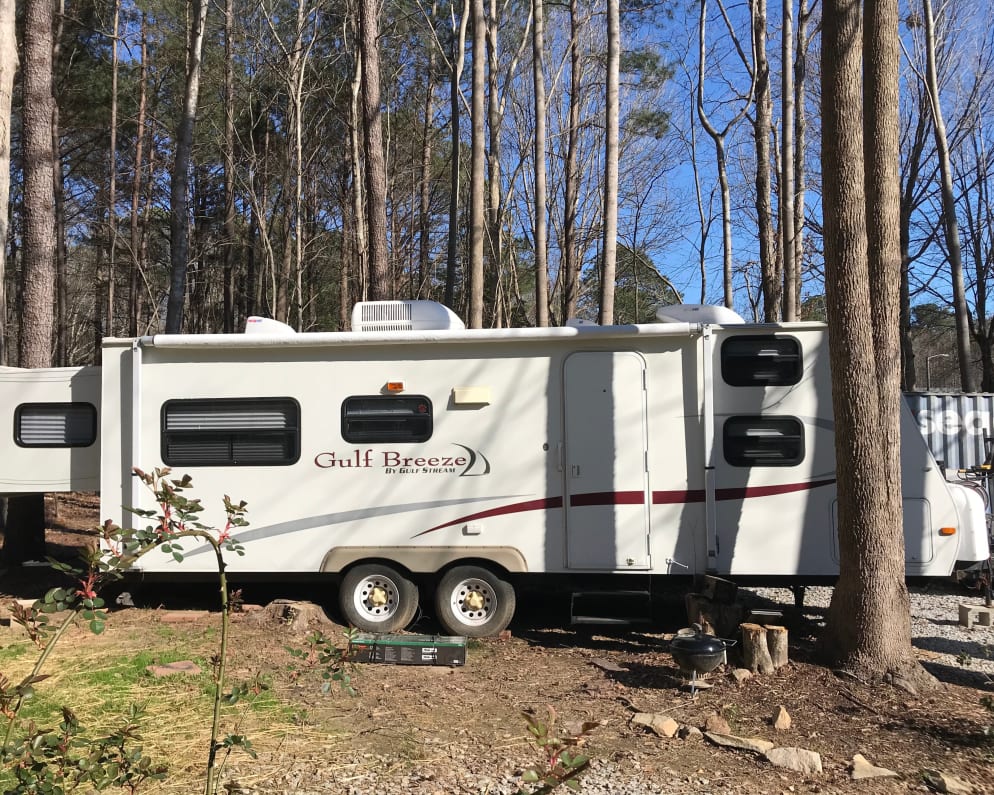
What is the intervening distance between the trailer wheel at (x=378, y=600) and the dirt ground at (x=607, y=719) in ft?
0.88

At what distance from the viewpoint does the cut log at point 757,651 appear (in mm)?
5727

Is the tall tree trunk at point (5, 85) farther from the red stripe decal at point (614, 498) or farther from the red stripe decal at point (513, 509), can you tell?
the red stripe decal at point (614, 498)

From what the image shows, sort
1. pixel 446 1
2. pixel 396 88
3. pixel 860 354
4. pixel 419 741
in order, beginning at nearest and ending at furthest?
pixel 419 741
pixel 860 354
pixel 446 1
pixel 396 88

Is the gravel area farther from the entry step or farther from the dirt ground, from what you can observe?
the entry step

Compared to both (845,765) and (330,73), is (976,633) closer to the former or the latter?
(845,765)

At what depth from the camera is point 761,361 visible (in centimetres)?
661

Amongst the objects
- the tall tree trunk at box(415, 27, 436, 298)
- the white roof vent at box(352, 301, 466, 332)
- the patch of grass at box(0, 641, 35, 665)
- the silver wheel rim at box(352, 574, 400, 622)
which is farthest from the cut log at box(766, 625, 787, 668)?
the tall tree trunk at box(415, 27, 436, 298)

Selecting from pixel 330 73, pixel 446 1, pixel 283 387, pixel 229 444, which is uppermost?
pixel 446 1

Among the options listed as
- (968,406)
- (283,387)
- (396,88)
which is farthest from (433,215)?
(283,387)

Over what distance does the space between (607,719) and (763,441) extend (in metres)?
2.74

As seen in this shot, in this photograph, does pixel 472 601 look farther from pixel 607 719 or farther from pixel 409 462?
pixel 607 719

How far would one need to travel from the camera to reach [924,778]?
13.4 feet

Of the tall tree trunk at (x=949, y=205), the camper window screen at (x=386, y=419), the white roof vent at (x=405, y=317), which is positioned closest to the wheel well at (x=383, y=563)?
the camper window screen at (x=386, y=419)

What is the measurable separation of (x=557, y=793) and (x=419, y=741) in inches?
44.6
